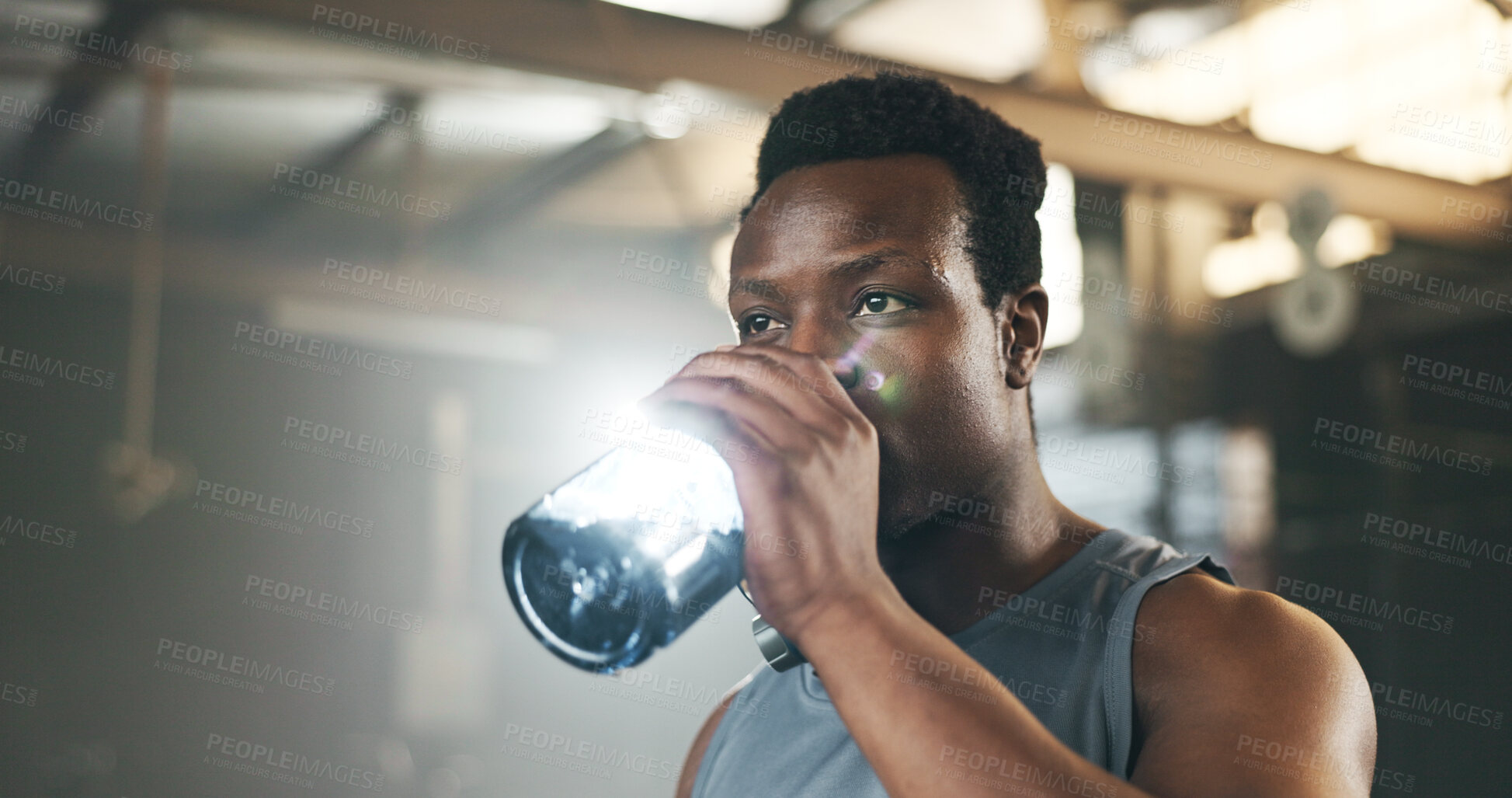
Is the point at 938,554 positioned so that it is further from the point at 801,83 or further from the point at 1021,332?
the point at 801,83

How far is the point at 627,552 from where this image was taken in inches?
31.0

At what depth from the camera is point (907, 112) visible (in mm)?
1165

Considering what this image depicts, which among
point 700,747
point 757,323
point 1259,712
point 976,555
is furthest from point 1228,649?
point 700,747

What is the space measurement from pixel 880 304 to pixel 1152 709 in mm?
423

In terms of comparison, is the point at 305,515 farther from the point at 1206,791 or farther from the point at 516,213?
the point at 1206,791

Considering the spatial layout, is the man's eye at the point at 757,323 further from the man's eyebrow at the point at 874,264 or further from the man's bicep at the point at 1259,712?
the man's bicep at the point at 1259,712

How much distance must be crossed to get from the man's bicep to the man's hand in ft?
0.85

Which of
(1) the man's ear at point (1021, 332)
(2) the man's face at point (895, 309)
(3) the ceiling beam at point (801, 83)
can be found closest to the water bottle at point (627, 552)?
(2) the man's face at point (895, 309)

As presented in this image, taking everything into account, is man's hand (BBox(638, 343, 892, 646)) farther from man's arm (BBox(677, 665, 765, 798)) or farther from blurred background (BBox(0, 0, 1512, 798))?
blurred background (BBox(0, 0, 1512, 798))

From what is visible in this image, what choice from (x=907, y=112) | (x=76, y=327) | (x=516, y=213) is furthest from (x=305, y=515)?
(x=907, y=112)

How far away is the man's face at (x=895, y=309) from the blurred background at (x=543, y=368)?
9.37 ft

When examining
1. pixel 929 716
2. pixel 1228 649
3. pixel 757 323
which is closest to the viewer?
pixel 929 716

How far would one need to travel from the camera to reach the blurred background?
4.02m

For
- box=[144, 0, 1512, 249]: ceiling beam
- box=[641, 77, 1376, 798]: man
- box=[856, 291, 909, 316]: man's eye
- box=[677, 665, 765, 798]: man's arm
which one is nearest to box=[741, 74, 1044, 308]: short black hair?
box=[641, 77, 1376, 798]: man
